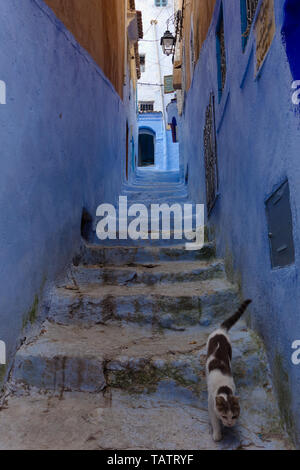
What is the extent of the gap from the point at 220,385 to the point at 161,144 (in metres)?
22.3

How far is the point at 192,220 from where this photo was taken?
6.34m

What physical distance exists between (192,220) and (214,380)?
4.13 metres

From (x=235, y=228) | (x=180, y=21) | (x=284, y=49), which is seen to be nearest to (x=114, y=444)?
(x=235, y=228)

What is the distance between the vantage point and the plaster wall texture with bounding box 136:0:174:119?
25.2 m

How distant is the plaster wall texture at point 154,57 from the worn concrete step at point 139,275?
72.9 feet

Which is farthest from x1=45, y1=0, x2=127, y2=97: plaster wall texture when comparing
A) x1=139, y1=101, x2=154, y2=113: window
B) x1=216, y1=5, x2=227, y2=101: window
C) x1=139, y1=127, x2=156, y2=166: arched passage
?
x1=139, y1=127, x2=156, y2=166: arched passage

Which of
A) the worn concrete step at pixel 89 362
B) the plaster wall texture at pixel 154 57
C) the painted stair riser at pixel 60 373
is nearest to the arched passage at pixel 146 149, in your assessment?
the plaster wall texture at pixel 154 57

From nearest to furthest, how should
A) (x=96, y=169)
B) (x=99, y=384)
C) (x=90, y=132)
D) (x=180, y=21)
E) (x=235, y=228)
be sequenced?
(x=99, y=384)
(x=235, y=228)
(x=90, y=132)
(x=96, y=169)
(x=180, y=21)

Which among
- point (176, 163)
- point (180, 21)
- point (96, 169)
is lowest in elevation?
point (96, 169)

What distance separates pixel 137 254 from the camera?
4750 millimetres

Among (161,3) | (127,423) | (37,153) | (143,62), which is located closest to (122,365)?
(127,423)

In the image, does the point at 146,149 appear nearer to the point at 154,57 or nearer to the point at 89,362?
the point at 154,57

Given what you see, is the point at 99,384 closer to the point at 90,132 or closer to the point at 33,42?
the point at 33,42

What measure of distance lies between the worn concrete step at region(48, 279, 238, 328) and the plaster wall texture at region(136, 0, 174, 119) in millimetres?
22875
